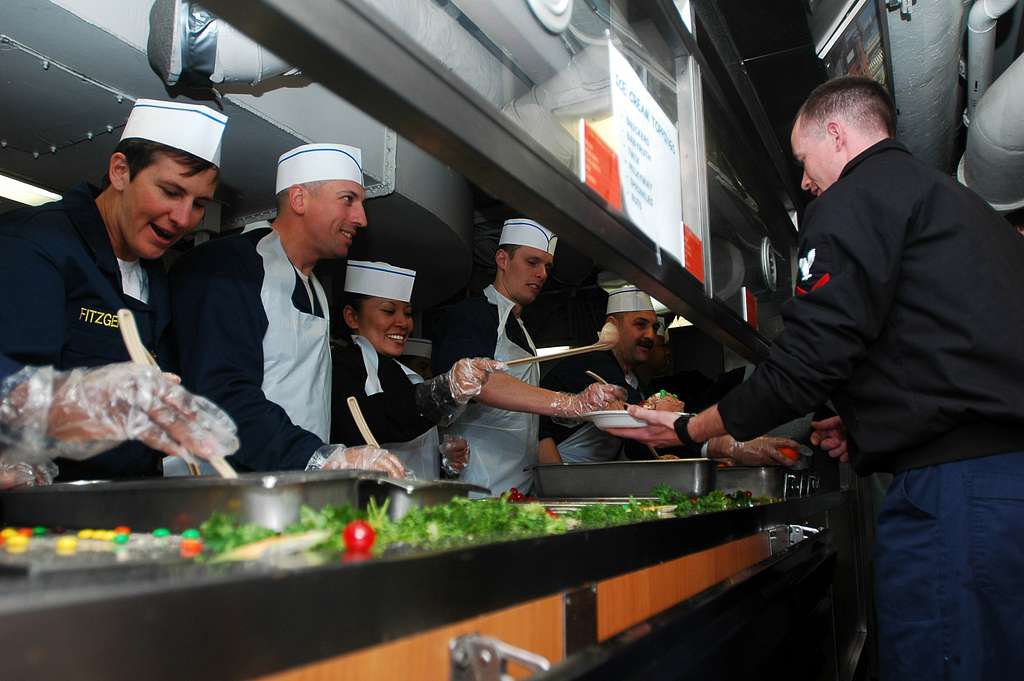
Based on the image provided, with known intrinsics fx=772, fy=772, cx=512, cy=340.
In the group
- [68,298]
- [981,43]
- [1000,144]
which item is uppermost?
[981,43]

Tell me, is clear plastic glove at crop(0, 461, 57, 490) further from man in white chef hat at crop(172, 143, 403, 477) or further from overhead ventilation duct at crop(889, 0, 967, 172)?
overhead ventilation duct at crop(889, 0, 967, 172)

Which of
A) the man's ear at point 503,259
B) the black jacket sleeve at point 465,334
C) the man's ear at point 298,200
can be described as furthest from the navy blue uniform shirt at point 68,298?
the man's ear at point 503,259

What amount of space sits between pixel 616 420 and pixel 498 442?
879 millimetres

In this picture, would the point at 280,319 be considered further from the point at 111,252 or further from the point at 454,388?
the point at 454,388

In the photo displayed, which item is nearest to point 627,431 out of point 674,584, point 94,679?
point 674,584

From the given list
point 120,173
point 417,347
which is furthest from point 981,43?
point 417,347

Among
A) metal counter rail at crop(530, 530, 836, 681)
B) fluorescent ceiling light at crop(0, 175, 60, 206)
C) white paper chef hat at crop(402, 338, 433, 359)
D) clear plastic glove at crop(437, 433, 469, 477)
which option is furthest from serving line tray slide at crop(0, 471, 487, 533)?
white paper chef hat at crop(402, 338, 433, 359)

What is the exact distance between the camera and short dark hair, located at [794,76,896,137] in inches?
79.0

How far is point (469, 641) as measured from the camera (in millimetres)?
861

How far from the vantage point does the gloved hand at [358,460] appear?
1.65 meters

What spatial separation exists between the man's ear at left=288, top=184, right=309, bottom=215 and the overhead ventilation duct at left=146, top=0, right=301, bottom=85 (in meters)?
0.40

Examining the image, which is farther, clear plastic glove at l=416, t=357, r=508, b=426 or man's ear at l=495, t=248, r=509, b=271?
man's ear at l=495, t=248, r=509, b=271

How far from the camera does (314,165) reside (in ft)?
8.07

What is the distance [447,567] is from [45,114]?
7.31 feet
